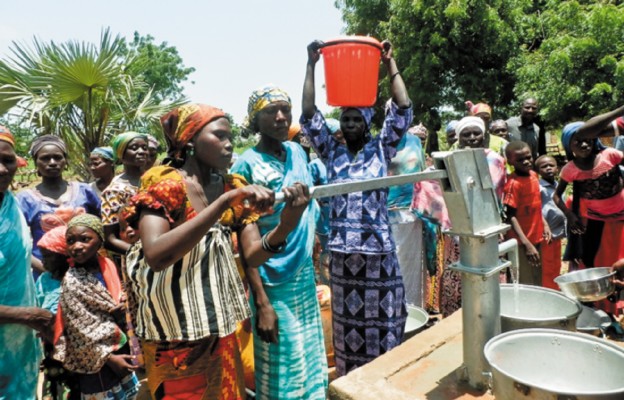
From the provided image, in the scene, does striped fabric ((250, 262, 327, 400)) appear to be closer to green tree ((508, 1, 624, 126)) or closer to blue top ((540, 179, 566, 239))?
blue top ((540, 179, 566, 239))

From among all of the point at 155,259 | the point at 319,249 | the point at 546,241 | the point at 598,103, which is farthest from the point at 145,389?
the point at 598,103

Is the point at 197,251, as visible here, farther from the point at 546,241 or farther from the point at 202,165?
the point at 546,241

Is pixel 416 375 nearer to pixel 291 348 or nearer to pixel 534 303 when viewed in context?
pixel 534 303

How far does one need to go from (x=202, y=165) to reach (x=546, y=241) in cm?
325

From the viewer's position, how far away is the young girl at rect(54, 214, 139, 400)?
7.38 feet

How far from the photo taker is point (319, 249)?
4.06 meters

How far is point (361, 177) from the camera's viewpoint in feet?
8.32

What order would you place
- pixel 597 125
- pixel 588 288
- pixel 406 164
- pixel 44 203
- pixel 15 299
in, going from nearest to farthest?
pixel 15 299
pixel 588 288
pixel 597 125
pixel 44 203
pixel 406 164

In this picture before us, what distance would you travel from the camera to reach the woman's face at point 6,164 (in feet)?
6.33

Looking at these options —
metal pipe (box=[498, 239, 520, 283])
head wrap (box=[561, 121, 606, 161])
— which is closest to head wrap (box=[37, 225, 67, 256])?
metal pipe (box=[498, 239, 520, 283])

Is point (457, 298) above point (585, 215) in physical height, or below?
below

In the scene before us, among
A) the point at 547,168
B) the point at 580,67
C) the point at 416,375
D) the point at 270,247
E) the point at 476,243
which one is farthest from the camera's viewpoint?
the point at 580,67

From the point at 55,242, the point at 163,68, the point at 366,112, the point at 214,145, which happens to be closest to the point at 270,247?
the point at 214,145

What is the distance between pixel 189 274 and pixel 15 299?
1.00 metres
